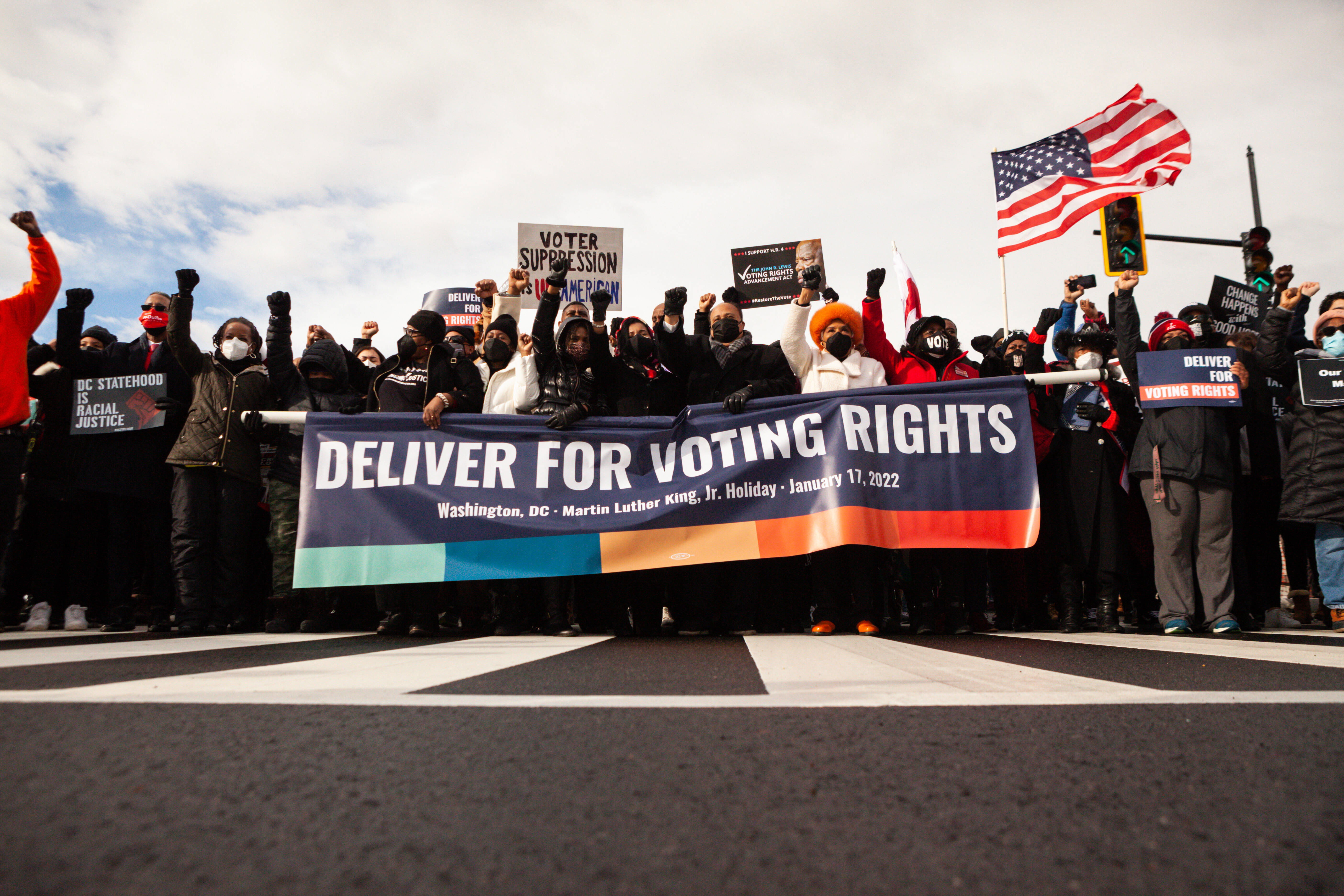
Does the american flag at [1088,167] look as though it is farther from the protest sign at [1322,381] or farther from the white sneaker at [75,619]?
the white sneaker at [75,619]

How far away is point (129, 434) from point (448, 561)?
3.07 meters

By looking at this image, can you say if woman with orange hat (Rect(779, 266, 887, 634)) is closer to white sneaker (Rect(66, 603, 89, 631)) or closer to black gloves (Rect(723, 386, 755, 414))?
black gloves (Rect(723, 386, 755, 414))

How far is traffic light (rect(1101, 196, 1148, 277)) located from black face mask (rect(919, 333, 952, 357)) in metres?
2.51

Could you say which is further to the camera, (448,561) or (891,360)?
(891,360)

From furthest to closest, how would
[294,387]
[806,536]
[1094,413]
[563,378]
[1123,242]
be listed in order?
1. [1123,242]
2. [294,387]
3. [563,378]
4. [1094,413]
5. [806,536]

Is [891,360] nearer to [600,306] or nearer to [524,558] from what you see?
[600,306]

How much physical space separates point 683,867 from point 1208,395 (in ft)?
20.3

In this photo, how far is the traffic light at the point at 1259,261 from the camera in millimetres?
9062

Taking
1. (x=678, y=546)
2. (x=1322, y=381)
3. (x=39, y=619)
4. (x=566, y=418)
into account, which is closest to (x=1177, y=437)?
(x=1322, y=381)

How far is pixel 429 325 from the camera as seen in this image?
22.1ft

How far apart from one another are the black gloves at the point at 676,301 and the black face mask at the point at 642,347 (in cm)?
110

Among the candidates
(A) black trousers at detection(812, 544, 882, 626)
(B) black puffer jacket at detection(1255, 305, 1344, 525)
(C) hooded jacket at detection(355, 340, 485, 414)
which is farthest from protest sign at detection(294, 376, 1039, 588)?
(B) black puffer jacket at detection(1255, 305, 1344, 525)

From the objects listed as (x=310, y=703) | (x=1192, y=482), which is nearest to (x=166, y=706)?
(x=310, y=703)

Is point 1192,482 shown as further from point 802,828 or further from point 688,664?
point 802,828
